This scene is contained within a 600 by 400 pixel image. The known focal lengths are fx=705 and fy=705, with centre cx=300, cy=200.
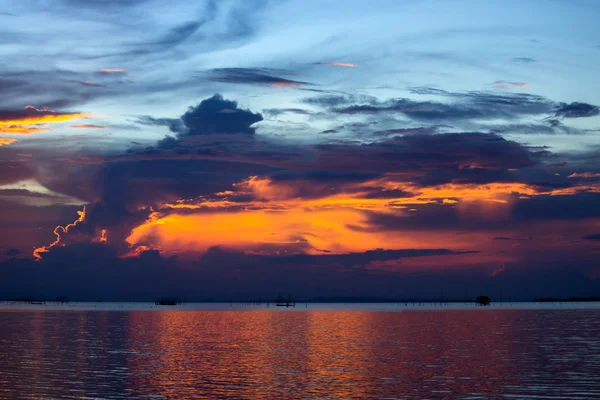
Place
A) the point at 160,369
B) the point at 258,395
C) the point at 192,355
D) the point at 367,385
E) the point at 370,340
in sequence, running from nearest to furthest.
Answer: the point at 258,395 < the point at 367,385 < the point at 160,369 < the point at 192,355 < the point at 370,340

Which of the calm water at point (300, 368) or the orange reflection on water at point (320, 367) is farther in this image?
the orange reflection on water at point (320, 367)

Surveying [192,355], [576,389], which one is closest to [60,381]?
[192,355]

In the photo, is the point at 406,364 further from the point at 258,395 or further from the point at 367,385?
the point at 258,395

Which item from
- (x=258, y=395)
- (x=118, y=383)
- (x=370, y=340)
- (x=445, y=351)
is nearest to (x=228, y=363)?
(x=118, y=383)

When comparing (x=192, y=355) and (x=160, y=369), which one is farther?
(x=192, y=355)

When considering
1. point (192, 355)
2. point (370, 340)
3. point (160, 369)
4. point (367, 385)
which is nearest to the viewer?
point (367, 385)

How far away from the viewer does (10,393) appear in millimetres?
46469

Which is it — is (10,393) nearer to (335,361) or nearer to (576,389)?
(335,361)

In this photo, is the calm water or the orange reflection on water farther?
the orange reflection on water

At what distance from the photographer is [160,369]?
6075cm

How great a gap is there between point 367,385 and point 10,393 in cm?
2423

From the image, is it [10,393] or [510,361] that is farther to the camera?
[510,361]

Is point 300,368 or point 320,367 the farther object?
point 320,367

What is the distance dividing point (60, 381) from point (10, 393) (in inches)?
235
